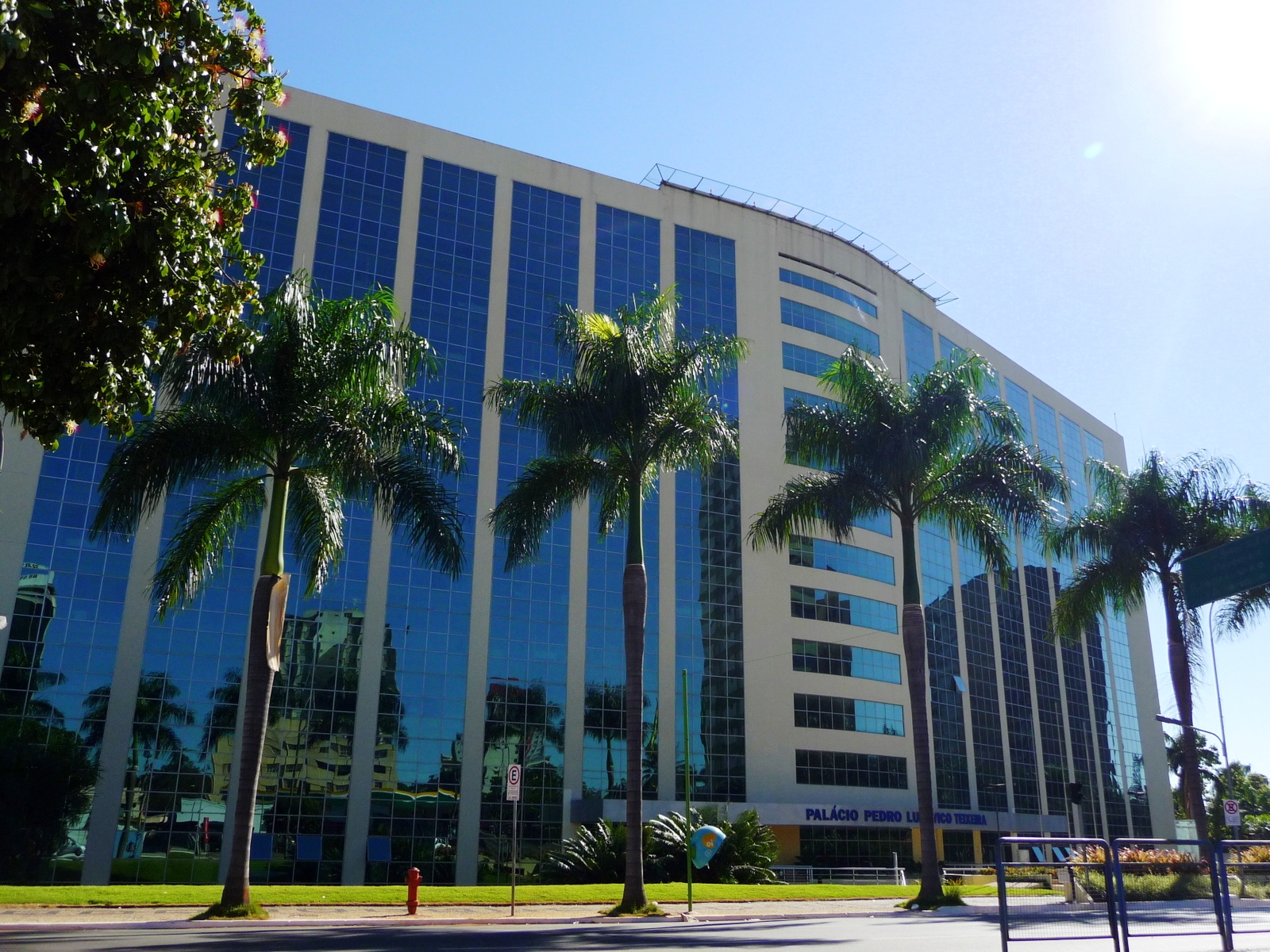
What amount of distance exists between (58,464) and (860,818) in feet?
136

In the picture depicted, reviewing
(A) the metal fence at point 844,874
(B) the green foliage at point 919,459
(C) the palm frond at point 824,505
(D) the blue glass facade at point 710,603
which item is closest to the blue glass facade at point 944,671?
(A) the metal fence at point 844,874

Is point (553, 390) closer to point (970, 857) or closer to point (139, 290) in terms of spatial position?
point (139, 290)

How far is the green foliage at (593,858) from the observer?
33688mm

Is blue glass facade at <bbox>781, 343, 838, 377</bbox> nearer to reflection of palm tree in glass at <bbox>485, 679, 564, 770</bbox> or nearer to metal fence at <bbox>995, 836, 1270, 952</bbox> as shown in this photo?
reflection of palm tree in glass at <bbox>485, 679, 564, 770</bbox>

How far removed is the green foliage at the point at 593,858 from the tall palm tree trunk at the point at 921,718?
9454 millimetres

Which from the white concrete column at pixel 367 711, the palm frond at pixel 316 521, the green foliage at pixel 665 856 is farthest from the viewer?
the white concrete column at pixel 367 711

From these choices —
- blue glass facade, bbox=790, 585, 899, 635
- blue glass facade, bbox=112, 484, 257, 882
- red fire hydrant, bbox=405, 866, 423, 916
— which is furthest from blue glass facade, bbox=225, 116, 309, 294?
red fire hydrant, bbox=405, 866, 423, 916

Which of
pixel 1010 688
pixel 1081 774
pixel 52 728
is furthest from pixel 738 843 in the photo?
pixel 1081 774

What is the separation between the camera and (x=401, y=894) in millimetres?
26234

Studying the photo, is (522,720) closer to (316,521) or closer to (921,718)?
(921,718)

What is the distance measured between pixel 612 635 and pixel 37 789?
2523 centimetres

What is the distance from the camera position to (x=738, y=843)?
119 ft

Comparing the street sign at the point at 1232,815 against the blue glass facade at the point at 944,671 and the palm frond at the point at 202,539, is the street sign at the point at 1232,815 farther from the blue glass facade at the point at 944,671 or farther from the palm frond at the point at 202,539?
the palm frond at the point at 202,539

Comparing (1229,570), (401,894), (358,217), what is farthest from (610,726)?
(1229,570)
